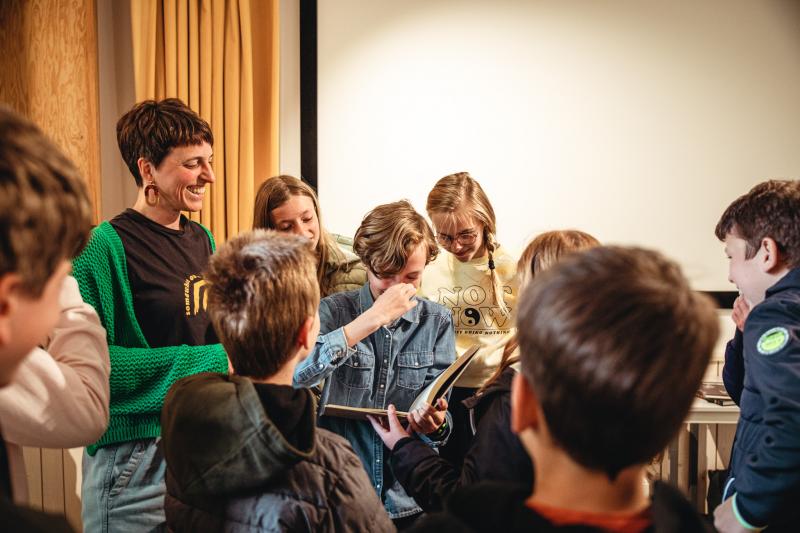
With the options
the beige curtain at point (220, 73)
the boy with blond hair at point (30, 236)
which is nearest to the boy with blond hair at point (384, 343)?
the boy with blond hair at point (30, 236)

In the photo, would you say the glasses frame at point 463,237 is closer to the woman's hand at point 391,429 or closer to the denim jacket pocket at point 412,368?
the denim jacket pocket at point 412,368

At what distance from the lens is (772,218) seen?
1336mm

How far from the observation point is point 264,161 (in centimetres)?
261

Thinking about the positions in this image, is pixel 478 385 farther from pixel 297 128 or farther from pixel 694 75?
pixel 694 75

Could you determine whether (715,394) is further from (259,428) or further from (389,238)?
(259,428)

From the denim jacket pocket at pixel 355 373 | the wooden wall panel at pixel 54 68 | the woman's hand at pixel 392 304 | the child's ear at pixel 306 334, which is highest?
the wooden wall panel at pixel 54 68

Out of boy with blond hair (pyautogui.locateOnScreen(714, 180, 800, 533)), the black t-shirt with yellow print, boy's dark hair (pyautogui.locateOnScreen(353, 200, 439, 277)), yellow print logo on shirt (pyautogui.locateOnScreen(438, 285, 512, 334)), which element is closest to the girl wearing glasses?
yellow print logo on shirt (pyautogui.locateOnScreen(438, 285, 512, 334))

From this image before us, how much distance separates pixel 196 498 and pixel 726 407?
89.3 inches

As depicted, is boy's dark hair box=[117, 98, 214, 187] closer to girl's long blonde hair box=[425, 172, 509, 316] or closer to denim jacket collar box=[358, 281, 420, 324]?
denim jacket collar box=[358, 281, 420, 324]

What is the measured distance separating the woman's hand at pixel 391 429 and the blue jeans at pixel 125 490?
19.5 inches

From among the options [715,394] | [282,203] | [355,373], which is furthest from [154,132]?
[715,394]

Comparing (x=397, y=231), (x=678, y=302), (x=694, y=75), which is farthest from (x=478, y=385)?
(x=694, y=75)

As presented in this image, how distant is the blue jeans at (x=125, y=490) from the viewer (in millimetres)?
1260

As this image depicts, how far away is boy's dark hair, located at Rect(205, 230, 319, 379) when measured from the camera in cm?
96
